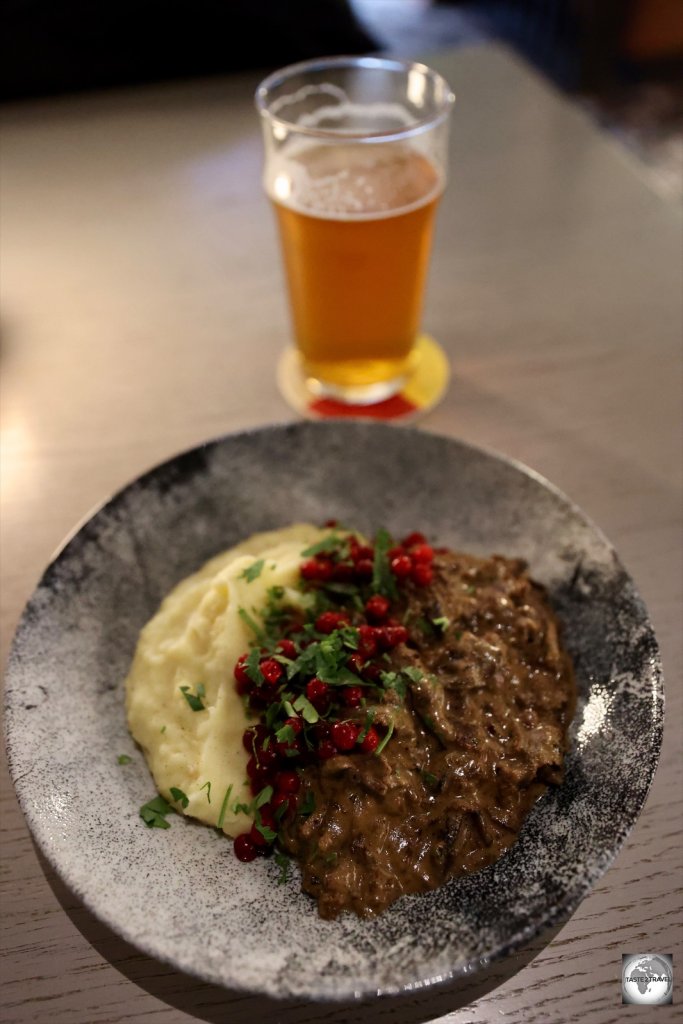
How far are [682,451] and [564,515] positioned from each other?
660 millimetres

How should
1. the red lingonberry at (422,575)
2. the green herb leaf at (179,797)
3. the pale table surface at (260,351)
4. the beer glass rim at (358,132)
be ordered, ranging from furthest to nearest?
1. the beer glass rim at (358,132)
2. the red lingonberry at (422,575)
3. the green herb leaf at (179,797)
4. the pale table surface at (260,351)

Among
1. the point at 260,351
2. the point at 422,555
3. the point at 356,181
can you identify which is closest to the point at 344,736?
the point at 422,555

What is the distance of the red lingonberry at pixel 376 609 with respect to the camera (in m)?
1.76

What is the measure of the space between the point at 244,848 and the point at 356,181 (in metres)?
1.63

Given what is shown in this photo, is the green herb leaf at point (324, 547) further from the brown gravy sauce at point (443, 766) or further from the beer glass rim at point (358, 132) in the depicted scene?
the beer glass rim at point (358, 132)

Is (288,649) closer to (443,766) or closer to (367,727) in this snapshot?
(367,727)

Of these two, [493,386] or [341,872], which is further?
[493,386]

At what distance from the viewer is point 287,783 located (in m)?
1.55

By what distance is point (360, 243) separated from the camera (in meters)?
2.17

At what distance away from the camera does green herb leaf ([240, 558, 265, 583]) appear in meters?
1.85

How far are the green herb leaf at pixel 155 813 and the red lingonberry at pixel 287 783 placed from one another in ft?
0.70

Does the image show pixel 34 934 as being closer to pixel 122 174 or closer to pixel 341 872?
pixel 341 872

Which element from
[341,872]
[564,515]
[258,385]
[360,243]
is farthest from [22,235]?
[341,872]

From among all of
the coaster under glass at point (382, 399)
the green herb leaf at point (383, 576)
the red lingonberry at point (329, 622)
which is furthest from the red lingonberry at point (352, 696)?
the coaster under glass at point (382, 399)
